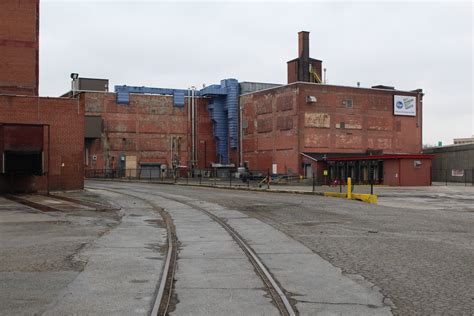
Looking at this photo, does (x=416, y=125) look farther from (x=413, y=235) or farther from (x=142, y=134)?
(x=413, y=235)

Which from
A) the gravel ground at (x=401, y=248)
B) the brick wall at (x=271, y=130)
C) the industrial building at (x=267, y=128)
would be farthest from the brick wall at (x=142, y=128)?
the gravel ground at (x=401, y=248)

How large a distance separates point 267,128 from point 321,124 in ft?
26.6

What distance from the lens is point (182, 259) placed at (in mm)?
9875

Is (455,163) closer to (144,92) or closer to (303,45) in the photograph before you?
(303,45)

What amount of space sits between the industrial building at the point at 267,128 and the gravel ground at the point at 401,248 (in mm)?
33610

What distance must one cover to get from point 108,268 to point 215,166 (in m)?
67.8

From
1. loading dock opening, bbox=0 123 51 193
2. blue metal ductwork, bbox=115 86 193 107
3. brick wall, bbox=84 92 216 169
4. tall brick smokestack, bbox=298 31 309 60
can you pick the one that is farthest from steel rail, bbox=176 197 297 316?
blue metal ductwork, bbox=115 86 193 107

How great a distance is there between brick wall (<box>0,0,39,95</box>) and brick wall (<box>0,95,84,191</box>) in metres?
4.71

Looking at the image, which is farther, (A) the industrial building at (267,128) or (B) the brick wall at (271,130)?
(B) the brick wall at (271,130)

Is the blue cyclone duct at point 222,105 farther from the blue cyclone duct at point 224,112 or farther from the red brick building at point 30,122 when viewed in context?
the red brick building at point 30,122

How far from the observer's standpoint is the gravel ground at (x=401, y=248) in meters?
7.04

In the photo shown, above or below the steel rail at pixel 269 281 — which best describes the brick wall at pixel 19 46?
above

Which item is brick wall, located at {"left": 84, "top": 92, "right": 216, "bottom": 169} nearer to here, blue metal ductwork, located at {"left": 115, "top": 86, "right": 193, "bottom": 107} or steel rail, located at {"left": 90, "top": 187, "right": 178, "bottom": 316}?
blue metal ductwork, located at {"left": 115, "top": 86, "right": 193, "bottom": 107}

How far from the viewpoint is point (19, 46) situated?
3597cm
